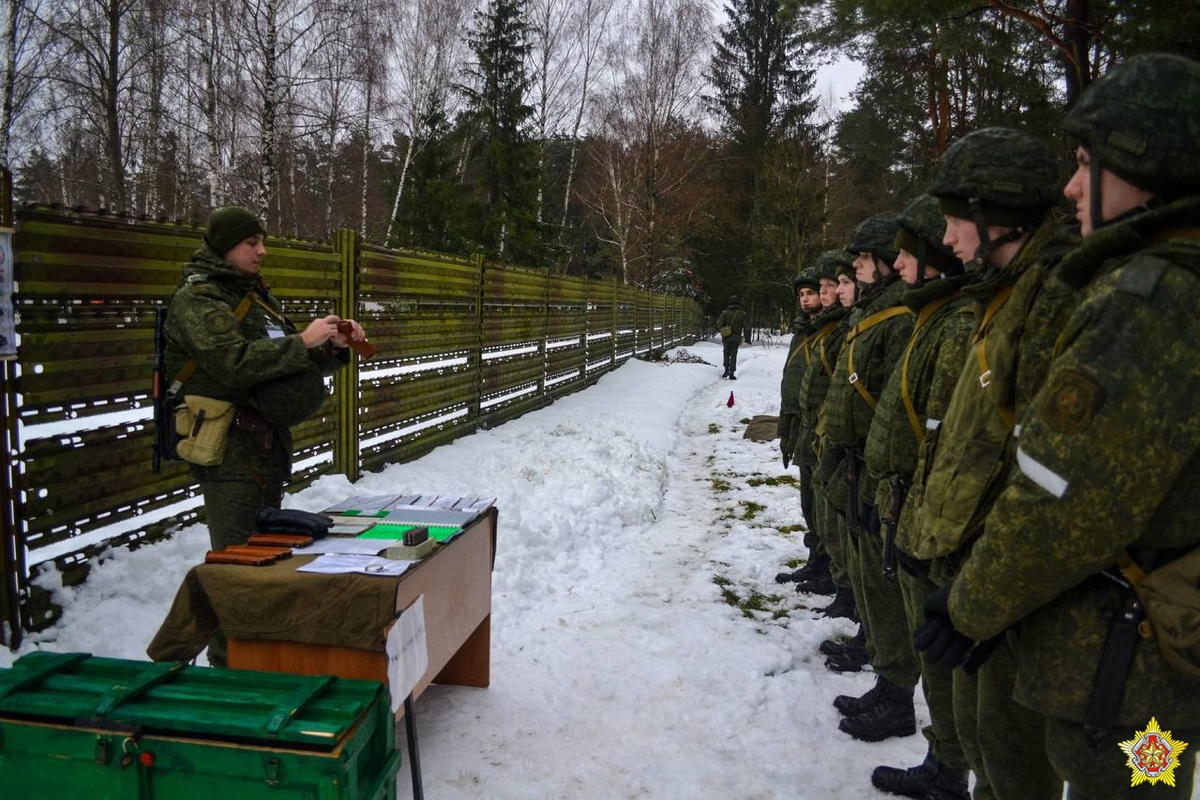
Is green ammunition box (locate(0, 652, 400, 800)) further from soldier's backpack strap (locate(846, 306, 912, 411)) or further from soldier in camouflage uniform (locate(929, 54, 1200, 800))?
soldier's backpack strap (locate(846, 306, 912, 411))

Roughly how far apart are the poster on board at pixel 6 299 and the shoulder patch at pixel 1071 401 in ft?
13.0

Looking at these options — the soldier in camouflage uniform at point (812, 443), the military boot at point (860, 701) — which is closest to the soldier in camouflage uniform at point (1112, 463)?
the military boot at point (860, 701)

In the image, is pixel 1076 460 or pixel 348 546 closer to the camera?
pixel 1076 460

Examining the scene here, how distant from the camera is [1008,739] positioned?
1.94 metres

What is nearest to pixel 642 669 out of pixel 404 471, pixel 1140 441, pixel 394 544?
pixel 394 544

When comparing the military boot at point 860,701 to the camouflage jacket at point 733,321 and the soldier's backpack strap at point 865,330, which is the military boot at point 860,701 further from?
the camouflage jacket at point 733,321

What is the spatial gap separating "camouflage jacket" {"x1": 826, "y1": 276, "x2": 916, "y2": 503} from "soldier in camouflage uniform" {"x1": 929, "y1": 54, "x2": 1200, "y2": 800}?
201 centimetres

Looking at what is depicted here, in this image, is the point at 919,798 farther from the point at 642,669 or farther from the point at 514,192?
the point at 514,192

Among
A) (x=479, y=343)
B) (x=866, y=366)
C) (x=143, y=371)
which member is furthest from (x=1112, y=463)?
(x=479, y=343)

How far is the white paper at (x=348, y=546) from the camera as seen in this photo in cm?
280

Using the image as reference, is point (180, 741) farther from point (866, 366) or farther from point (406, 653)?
point (866, 366)

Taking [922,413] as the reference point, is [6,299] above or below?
above

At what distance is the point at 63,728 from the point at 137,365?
9.04ft

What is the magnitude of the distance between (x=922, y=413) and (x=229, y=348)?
2776mm
